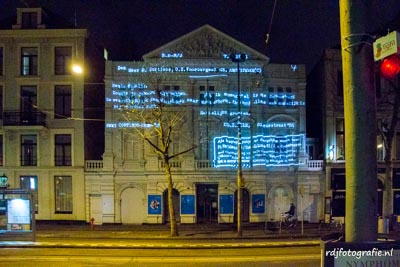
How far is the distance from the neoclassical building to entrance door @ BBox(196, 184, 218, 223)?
74 mm

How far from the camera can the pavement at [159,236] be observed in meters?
22.3

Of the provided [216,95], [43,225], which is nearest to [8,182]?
[43,225]

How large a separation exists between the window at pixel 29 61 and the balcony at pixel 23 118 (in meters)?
3.08

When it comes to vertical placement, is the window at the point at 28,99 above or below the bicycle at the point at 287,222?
above

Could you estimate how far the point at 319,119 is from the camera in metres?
34.9

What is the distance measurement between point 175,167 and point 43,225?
1024cm

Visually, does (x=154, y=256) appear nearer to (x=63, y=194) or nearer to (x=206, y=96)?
(x=206, y=96)

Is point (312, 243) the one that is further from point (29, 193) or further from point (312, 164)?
point (29, 193)

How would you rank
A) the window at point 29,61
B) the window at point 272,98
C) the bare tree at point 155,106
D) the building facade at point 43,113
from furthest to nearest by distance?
the window at point 272,98, the window at point 29,61, the building facade at point 43,113, the bare tree at point 155,106

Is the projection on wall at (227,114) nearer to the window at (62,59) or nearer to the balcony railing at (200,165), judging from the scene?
the balcony railing at (200,165)

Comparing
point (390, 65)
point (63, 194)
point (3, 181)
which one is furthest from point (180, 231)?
point (390, 65)

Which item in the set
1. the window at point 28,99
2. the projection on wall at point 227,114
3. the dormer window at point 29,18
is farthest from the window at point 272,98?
the dormer window at point 29,18

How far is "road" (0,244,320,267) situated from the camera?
1534 cm

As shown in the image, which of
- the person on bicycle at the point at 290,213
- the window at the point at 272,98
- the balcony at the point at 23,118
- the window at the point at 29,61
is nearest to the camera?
the person on bicycle at the point at 290,213
